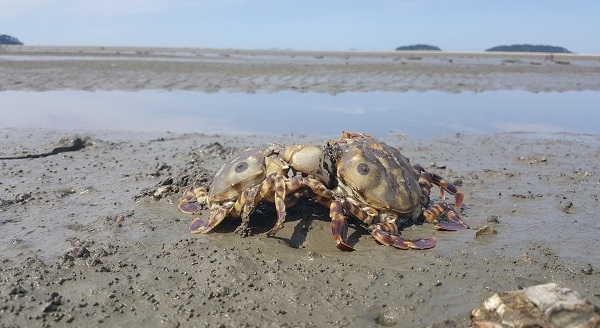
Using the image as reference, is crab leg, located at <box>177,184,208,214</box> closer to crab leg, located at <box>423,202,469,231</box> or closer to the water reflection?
crab leg, located at <box>423,202,469,231</box>

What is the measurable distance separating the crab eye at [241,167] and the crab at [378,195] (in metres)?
0.89

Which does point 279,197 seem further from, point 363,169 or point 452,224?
point 452,224

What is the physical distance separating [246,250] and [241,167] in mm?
1074

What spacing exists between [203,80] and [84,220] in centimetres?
1745

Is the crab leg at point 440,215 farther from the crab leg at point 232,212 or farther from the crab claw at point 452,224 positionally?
the crab leg at point 232,212

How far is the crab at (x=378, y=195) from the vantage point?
5.63 meters

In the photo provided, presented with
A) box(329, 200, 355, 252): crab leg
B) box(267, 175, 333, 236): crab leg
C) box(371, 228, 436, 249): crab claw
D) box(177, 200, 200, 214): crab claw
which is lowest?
box(177, 200, 200, 214): crab claw

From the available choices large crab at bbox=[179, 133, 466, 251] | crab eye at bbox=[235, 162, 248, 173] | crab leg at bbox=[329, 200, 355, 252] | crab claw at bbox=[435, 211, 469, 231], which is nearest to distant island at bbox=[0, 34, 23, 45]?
crab eye at bbox=[235, 162, 248, 173]

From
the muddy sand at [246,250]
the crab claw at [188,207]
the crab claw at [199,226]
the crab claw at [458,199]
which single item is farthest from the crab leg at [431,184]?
the crab claw at [188,207]

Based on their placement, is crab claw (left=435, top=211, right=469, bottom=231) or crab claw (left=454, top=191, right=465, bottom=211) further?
crab claw (left=454, top=191, right=465, bottom=211)

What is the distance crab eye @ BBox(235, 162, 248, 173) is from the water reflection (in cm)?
623

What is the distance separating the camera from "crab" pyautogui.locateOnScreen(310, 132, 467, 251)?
563 centimetres

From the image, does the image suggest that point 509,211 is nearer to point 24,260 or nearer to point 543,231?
point 543,231

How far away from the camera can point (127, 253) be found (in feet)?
17.8
